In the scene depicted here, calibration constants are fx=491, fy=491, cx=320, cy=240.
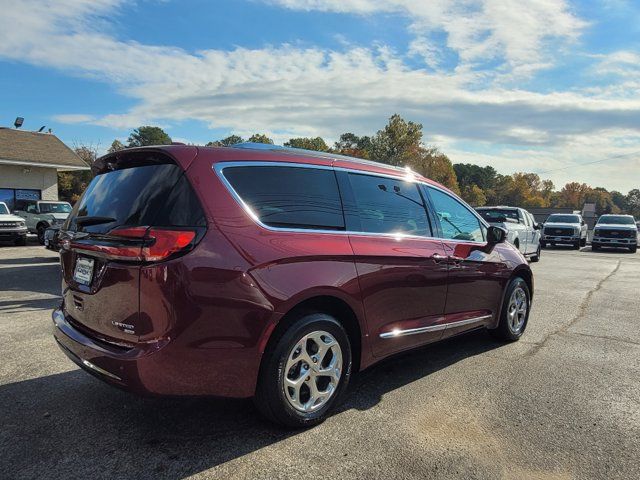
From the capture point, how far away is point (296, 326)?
10.3 feet

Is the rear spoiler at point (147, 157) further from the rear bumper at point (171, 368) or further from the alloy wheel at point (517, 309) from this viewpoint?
the alloy wheel at point (517, 309)

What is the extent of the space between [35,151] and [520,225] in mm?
23546

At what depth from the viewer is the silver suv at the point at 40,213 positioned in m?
19.2

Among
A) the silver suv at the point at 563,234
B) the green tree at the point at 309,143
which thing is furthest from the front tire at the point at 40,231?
the green tree at the point at 309,143

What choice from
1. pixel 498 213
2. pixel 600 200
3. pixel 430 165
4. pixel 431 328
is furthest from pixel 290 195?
pixel 600 200

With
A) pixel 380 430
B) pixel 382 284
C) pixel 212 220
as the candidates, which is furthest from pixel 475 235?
pixel 212 220

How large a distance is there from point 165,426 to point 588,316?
6276 millimetres

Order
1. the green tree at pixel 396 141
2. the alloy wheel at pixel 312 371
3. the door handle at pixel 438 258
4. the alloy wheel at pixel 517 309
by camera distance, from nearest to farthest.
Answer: the alloy wheel at pixel 312 371, the door handle at pixel 438 258, the alloy wheel at pixel 517 309, the green tree at pixel 396 141

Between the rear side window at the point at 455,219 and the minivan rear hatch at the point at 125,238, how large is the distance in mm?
2541

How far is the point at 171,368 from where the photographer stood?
277 centimetres

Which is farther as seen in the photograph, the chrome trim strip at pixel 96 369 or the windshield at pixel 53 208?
the windshield at pixel 53 208

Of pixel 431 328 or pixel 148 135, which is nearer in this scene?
pixel 431 328

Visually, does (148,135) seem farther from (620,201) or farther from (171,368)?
(620,201)

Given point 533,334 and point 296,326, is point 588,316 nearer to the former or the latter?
point 533,334
